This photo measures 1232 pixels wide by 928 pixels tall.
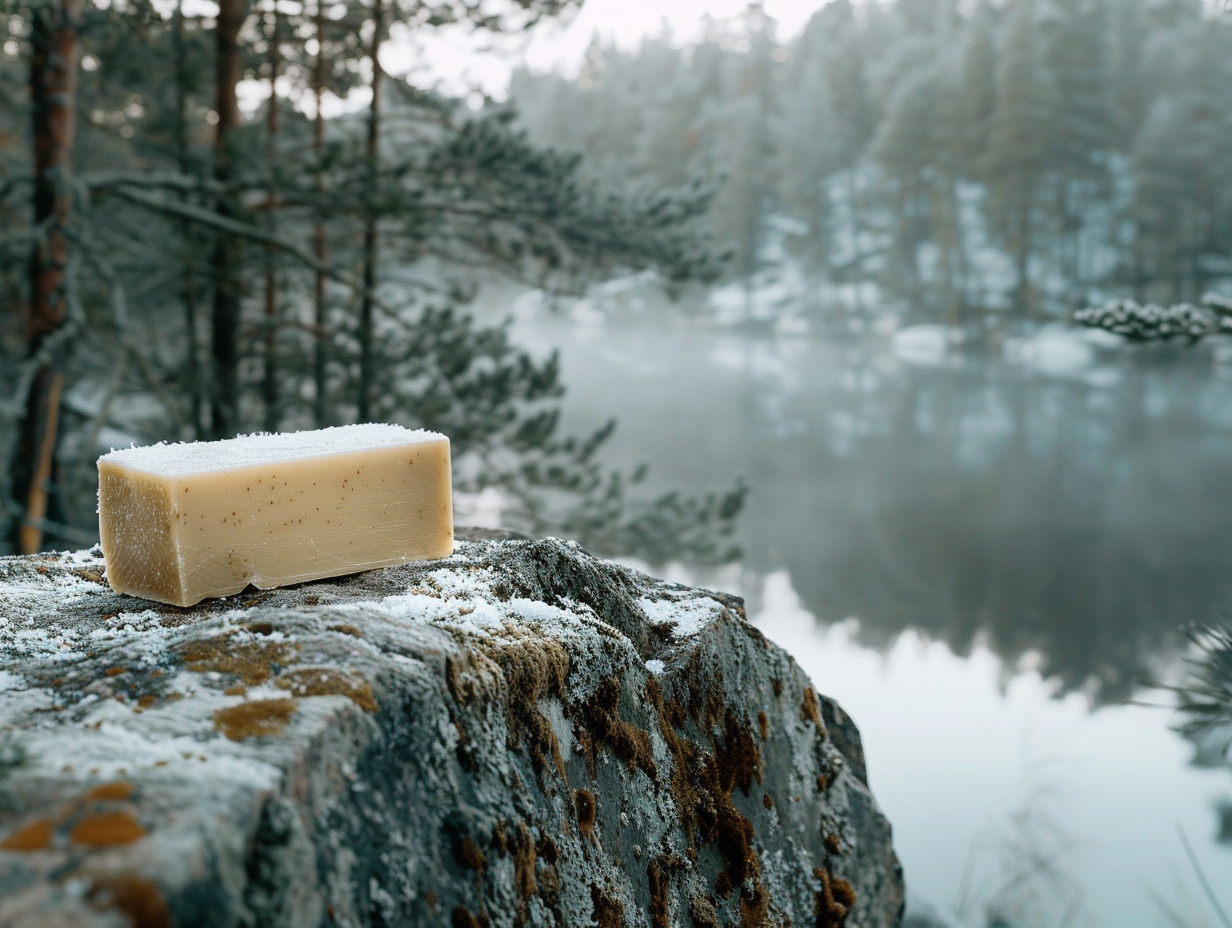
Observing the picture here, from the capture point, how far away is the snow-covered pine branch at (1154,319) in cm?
262

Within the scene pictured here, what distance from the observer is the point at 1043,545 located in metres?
20.7

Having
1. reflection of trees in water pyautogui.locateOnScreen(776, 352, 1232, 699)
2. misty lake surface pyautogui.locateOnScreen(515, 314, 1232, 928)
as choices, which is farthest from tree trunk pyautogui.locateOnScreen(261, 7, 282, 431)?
reflection of trees in water pyautogui.locateOnScreen(776, 352, 1232, 699)

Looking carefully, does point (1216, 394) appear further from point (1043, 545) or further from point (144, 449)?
point (144, 449)

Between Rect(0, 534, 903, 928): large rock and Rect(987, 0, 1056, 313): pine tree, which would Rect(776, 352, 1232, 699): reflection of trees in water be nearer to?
Rect(987, 0, 1056, 313): pine tree

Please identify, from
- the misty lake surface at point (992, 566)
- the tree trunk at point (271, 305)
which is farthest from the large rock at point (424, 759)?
the tree trunk at point (271, 305)

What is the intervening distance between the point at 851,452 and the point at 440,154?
67.0ft

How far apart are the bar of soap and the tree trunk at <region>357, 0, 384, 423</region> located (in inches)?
233

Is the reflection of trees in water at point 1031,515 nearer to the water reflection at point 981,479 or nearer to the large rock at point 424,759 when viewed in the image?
the water reflection at point 981,479

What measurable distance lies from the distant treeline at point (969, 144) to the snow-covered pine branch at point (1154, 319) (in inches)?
1115

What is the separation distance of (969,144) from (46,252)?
36.4m

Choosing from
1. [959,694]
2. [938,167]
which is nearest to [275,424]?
[959,694]

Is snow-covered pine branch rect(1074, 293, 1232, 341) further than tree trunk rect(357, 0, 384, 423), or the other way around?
tree trunk rect(357, 0, 384, 423)

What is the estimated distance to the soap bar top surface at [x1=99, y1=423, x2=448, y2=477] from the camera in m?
1.72

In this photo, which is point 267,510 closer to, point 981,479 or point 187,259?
point 187,259
